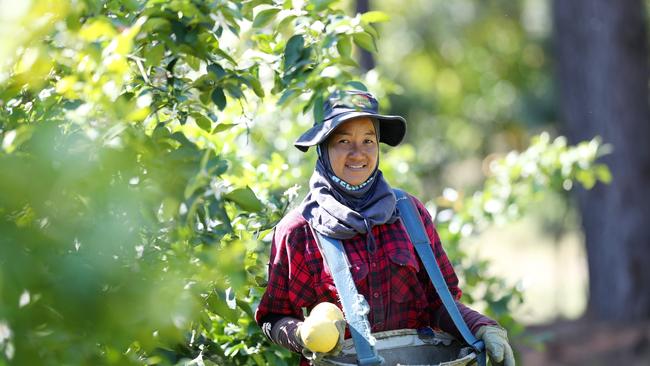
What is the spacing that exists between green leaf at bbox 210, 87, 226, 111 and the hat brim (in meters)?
0.32

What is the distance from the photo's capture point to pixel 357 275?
9.68 ft

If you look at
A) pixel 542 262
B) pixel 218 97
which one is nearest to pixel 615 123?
pixel 218 97

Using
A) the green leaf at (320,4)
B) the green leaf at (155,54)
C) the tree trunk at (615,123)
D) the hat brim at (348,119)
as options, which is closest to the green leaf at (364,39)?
the green leaf at (320,4)

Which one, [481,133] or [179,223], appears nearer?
[179,223]

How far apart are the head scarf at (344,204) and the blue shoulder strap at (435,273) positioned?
0.06 metres

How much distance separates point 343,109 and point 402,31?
1758 centimetres

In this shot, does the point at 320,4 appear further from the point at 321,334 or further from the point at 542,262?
the point at 542,262

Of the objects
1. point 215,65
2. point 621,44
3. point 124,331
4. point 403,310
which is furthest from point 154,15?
point 621,44

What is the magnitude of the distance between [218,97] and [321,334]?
0.76 meters

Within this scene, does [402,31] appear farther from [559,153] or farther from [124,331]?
[124,331]

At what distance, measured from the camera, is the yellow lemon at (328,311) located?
2727mm

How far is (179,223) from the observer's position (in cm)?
238

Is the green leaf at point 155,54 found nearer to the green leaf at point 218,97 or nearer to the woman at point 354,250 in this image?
the green leaf at point 218,97

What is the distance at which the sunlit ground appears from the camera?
15.2 m
